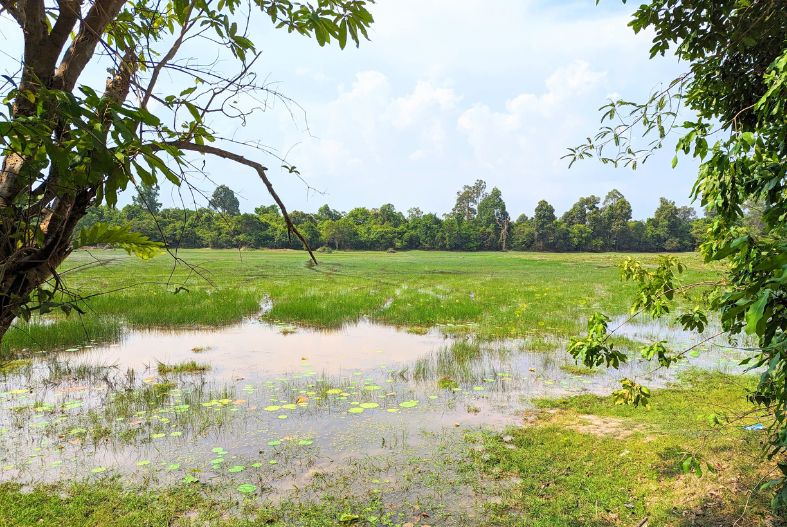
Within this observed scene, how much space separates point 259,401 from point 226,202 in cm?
515

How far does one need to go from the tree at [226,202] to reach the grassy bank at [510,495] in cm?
272

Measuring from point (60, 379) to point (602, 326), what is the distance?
330 inches

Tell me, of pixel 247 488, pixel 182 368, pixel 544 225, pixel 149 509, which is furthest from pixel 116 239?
pixel 544 225

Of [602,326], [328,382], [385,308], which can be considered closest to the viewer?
[602,326]

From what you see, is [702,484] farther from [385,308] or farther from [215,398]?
[385,308]

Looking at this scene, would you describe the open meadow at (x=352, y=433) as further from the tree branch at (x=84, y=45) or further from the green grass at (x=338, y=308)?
the tree branch at (x=84, y=45)

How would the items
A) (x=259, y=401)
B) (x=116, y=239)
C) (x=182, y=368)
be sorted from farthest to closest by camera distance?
1. (x=182, y=368)
2. (x=259, y=401)
3. (x=116, y=239)

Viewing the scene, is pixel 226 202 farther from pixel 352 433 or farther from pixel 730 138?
pixel 352 433

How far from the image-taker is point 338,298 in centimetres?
1833

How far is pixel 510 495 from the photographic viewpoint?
4.25 metres

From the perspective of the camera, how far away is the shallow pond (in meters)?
4.98

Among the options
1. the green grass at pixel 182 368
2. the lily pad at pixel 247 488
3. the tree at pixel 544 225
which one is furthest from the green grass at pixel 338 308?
the tree at pixel 544 225

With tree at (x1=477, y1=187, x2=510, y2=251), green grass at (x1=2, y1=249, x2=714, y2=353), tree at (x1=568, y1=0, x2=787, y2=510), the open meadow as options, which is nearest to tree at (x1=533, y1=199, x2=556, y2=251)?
tree at (x1=477, y1=187, x2=510, y2=251)

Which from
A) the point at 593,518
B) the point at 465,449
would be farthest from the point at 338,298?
the point at 593,518
